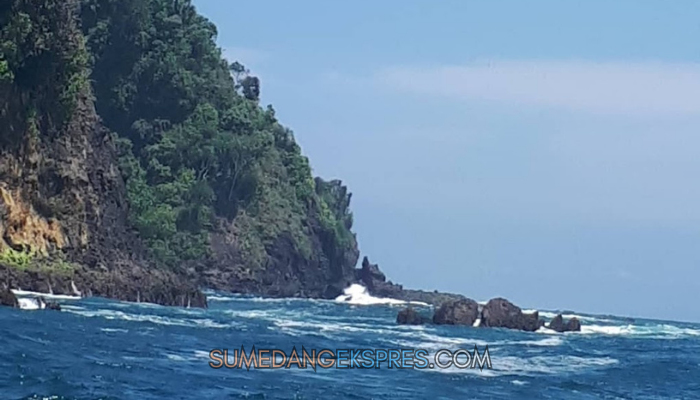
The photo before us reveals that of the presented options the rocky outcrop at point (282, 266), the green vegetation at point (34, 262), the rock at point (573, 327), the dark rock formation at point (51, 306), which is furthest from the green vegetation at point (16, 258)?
the rocky outcrop at point (282, 266)

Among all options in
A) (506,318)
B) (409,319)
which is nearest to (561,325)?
(506,318)

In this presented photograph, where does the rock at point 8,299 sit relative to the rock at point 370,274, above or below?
below

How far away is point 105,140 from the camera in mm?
83438

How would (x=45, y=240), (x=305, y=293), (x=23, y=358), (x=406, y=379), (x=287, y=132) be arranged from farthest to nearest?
(x=287, y=132) < (x=305, y=293) < (x=45, y=240) < (x=406, y=379) < (x=23, y=358)

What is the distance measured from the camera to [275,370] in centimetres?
3366

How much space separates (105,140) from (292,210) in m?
39.9

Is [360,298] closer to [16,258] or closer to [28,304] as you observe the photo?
[16,258]

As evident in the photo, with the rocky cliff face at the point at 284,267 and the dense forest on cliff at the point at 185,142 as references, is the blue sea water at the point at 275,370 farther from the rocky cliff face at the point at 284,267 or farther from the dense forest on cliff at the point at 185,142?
the rocky cliff face at the point at 284,267

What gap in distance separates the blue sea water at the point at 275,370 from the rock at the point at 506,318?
445 cm

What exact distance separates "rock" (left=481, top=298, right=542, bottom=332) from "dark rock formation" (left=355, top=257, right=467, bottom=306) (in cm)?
6356

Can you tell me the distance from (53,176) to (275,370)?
41589 millimetres

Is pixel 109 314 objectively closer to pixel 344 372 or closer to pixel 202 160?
pixel 344 372

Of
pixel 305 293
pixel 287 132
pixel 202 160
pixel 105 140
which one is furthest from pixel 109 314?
pixel 287 132

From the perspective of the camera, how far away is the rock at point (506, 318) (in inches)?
2662
